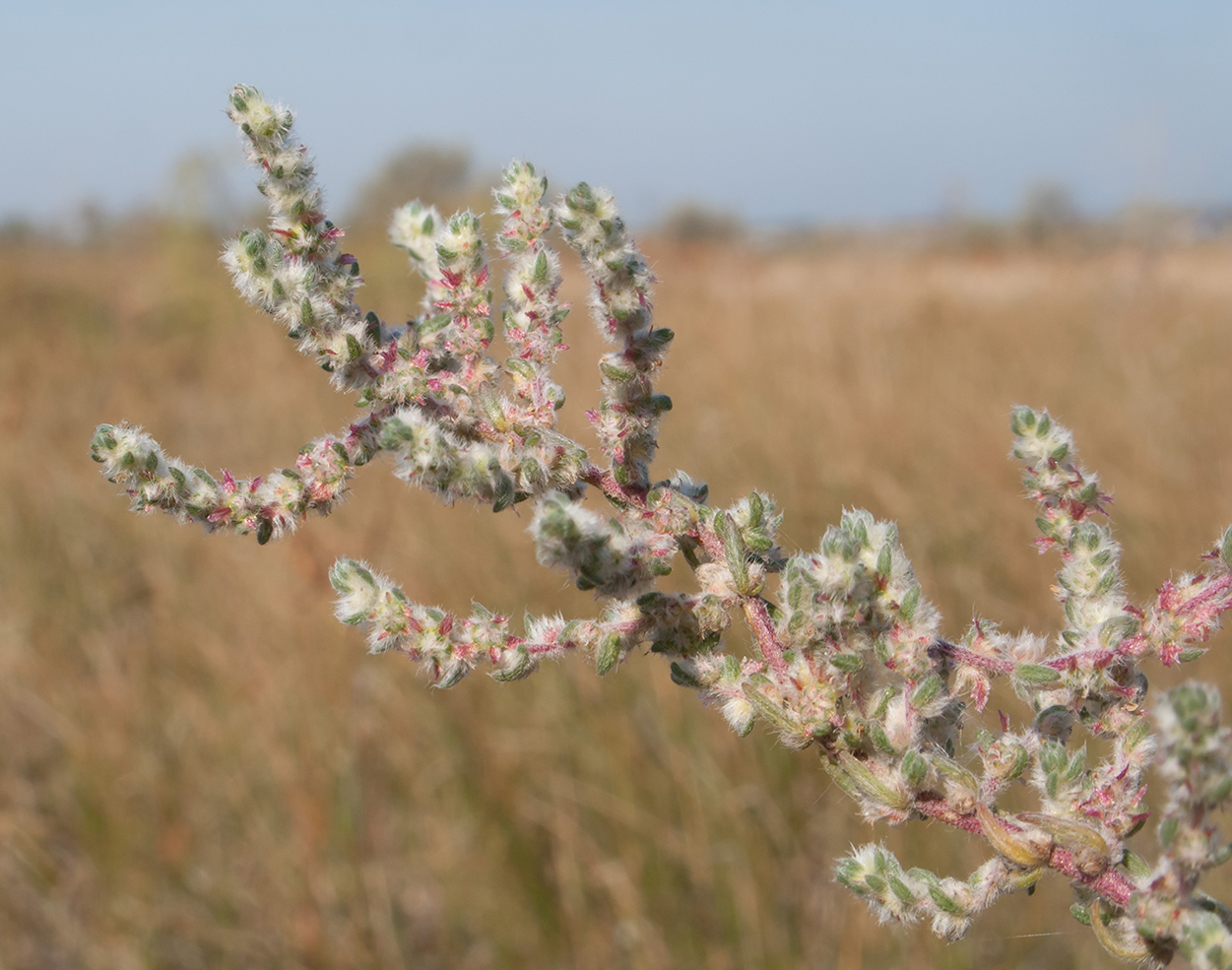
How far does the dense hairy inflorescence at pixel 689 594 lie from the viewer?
0.81 meters

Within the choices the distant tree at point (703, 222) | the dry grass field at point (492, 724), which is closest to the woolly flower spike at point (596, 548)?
the dry grass field at point (492, 724)

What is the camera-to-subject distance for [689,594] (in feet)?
2.93

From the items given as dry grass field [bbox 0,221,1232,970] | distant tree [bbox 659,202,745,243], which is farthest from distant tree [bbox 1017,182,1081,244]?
dry grass field [bbox 0,221,1232,970]

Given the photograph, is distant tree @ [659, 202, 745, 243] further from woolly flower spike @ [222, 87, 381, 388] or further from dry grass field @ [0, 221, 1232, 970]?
woolly flower spike @ [222, 87, 381, 388]

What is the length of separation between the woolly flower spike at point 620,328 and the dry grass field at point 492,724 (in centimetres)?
103

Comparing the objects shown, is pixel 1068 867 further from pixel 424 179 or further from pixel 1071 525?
pixel 424 179

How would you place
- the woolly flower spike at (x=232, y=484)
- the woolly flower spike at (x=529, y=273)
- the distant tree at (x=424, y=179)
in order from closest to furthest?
the woolly flower spike at (x=232, y=484) → the woolly flower spike at (x=529, y=273) → the distant tree at (x=424, y=179)

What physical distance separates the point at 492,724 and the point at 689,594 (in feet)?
11.3

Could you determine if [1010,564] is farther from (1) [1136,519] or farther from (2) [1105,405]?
(2) [1105,405]

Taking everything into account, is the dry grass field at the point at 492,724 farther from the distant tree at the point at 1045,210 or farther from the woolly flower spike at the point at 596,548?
the distant tree at the point at 1045,210

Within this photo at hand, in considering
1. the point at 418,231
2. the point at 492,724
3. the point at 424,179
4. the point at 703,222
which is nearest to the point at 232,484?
the point at 418,231

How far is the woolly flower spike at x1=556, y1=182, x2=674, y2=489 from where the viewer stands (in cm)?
81

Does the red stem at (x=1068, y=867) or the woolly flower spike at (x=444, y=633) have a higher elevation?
the woolly flower spike at (x=444, y=633)

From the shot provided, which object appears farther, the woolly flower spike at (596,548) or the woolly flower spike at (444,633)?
the woolly flower spike at (444,633)
